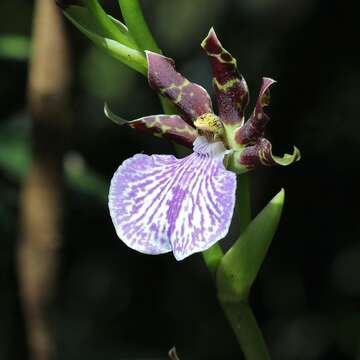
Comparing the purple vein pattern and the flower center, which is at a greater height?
the flower center

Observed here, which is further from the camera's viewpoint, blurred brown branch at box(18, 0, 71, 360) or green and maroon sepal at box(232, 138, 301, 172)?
blurred brown branch at box(18, 0, 71, 360)

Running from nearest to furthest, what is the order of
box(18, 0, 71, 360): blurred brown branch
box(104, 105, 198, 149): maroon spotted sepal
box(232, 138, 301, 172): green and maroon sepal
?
box(232, 138, 301, 172): green and maroon sepal, box(104, 105, 198, 149): maroon spotted sepal, box(18, 0, 71, 360): blurred brown branch

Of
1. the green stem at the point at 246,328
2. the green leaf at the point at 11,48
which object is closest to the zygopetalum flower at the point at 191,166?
the green stem at the point at 246,328

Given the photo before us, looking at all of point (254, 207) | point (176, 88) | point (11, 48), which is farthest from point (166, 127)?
point (254, 207)

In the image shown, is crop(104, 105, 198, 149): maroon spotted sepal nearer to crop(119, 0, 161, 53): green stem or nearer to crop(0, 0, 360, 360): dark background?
crop(119, 0, 161, 53): green stem

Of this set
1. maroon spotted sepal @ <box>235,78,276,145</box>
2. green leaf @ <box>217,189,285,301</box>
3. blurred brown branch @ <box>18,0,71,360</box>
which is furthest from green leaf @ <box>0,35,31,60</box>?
green leaf @ <box>217,189,285,301</box>

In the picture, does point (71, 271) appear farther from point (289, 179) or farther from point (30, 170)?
point (30, 170)

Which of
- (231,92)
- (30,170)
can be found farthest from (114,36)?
(30,170)
